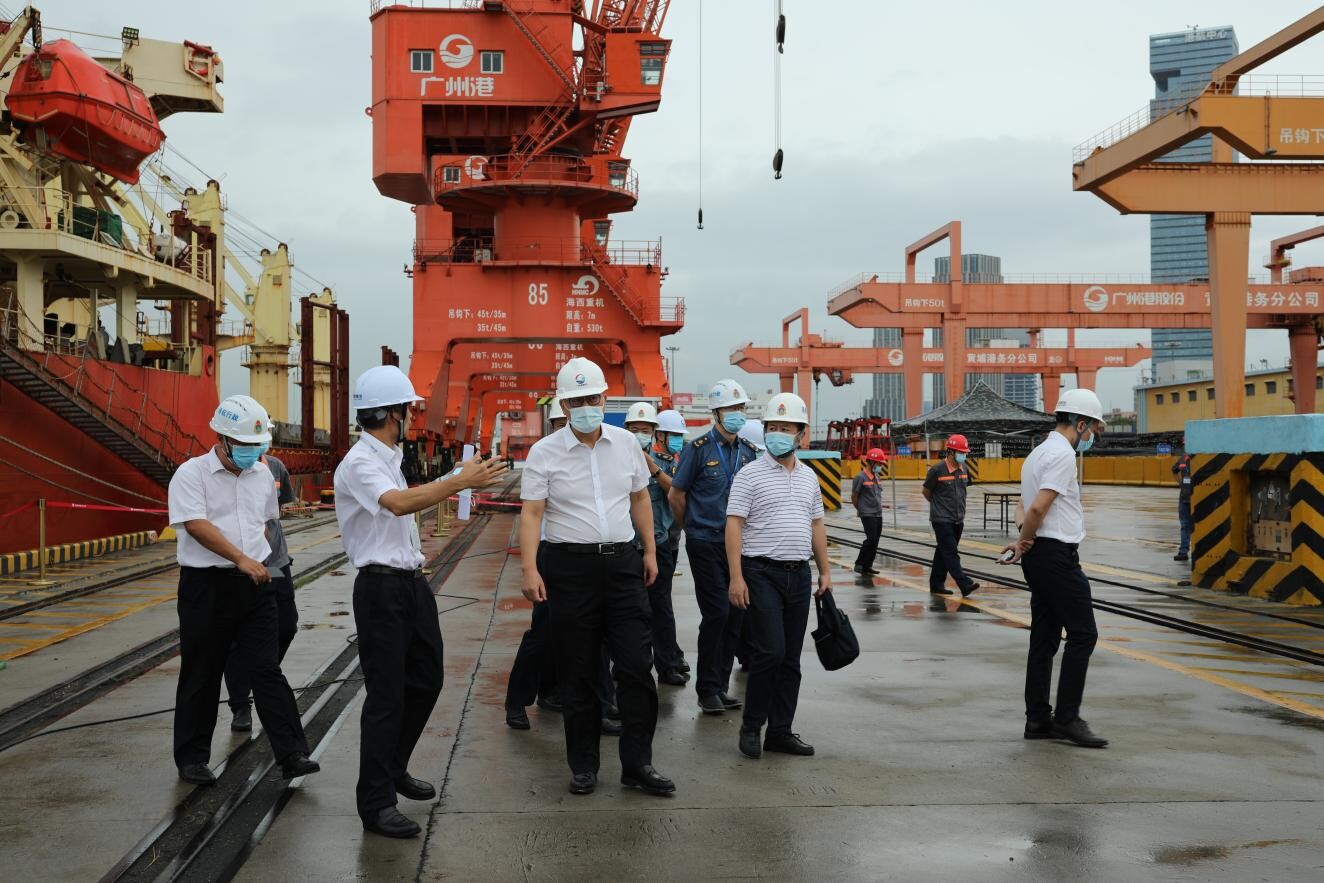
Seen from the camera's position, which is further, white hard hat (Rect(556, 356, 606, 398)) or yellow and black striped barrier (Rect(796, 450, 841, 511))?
yellow and black striped barrier (Rect(796, 450, 841, 511))

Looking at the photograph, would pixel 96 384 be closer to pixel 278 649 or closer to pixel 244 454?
pixel 278 649

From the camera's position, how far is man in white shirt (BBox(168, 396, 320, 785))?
578 cm

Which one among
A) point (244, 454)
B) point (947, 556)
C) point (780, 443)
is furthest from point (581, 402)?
point (947, 556)

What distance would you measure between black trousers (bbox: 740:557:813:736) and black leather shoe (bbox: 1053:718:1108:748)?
1434 millimetres

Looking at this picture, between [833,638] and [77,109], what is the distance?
21426 mm

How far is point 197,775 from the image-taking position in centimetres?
575

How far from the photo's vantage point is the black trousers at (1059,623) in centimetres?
655

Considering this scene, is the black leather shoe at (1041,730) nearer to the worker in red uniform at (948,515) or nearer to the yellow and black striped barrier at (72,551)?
the worker in red uniform at (948,515)

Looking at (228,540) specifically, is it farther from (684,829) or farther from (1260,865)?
(1260,865)

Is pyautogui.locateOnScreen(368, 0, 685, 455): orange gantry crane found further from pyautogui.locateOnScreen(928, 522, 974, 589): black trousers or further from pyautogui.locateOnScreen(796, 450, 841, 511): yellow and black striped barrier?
pyautogui.locateOnScreen(928, 522, 974, 589): black trousers

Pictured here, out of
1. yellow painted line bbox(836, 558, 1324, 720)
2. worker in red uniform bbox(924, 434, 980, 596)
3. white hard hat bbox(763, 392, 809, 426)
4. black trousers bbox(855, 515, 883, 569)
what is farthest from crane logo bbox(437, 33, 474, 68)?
white hard hat bbox(763, 392, 809, 426)

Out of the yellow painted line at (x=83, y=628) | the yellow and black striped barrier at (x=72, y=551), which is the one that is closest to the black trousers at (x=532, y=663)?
the yellow painted line at (x=83, y=628)

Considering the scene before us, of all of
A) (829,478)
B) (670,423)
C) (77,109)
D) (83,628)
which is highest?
(77,109)

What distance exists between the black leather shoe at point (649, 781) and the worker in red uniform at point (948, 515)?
8135mm
